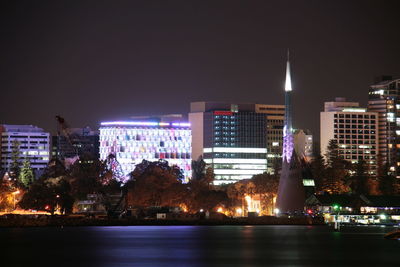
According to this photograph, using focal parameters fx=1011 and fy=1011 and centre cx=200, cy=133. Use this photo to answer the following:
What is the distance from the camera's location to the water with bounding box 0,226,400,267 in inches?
4628

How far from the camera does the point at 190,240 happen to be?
165 metres

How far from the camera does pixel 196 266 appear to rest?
11125 centimetres

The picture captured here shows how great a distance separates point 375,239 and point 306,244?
2188 centimetres

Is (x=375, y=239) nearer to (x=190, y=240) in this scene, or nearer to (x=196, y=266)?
(x=190, y=240)

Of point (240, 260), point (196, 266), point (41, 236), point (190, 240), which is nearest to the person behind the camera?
point (196, 266)

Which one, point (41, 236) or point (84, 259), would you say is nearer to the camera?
point (84, 259)

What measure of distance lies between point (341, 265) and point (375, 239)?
191 ft

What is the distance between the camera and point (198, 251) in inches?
5453

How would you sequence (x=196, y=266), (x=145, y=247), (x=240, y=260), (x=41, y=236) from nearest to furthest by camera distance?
(x=196, y=266), (x=240, y=260), (x=145, y=247), (x=41, y=236)

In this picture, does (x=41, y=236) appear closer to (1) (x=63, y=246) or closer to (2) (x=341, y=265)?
(1) (x=63, y=246)

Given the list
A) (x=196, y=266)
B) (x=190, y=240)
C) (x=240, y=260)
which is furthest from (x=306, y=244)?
(x=196, y=266)

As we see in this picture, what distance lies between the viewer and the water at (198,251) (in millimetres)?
117562

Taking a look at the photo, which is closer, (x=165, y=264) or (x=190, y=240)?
(x=165, y=264)

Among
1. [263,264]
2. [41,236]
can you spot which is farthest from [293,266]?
[41,236]
